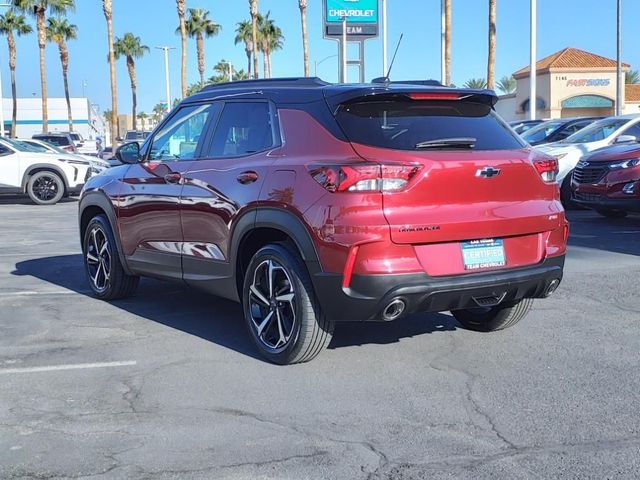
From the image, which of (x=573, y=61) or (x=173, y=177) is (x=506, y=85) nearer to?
(x=573, y=61)

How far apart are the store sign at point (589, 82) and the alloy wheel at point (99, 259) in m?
49.0

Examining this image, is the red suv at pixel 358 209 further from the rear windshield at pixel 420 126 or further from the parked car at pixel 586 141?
the parked car at pixel 586 141

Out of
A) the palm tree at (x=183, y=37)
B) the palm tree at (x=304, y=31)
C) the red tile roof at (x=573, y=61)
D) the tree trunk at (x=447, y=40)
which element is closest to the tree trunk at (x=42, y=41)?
the palm tree at (x=183, y=37)

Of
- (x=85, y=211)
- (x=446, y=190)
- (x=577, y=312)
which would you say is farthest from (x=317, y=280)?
(x=85, y=211)

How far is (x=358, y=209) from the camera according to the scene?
4.57 meters

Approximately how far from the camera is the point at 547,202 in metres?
5.27

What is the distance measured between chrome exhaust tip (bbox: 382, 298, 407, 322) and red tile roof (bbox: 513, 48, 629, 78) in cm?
4995

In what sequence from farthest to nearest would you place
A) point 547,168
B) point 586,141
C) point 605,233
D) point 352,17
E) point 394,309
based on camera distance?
point 352,17 < point 586,141 < point 605,233 < point 547,168 < point 394,309

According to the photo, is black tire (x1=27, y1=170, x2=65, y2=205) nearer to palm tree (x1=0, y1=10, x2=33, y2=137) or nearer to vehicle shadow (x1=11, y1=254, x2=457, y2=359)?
vehicle shadow (x1=11, y1=254, x2=457, y2=359)

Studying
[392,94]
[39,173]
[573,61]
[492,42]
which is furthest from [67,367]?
[573,61]

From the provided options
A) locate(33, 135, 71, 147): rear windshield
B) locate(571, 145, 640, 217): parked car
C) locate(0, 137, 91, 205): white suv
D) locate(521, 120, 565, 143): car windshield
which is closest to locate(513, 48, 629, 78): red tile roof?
locate(33, 135, 71, 147): rear windshield

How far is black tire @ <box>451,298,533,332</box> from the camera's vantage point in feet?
19.5

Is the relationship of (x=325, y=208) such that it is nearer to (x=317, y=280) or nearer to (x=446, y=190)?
(x=317, y=280)

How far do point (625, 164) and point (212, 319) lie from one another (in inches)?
312
